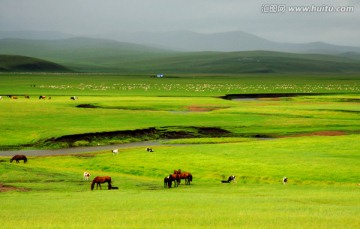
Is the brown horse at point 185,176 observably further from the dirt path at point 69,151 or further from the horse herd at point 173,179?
the dirt path at point 69,151

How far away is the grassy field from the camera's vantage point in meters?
20.5

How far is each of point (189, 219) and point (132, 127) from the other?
134 feet

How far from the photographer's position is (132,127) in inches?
2376

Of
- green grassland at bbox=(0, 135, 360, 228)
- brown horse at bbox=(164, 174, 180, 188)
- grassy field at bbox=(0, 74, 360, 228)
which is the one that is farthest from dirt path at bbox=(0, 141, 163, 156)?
brown horse at bbox=(164, 174, 180, 188)

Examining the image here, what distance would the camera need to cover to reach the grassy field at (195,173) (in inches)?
807

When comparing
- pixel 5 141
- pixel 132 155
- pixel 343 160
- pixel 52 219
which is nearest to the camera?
pixel 52 219

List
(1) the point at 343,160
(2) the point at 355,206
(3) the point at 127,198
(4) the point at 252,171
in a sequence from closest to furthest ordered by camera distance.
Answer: (2) the point at 355,206
(3) the point at 127,198
(4) the point at 252,171
(1) the point at 343,160

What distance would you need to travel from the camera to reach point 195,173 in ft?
123

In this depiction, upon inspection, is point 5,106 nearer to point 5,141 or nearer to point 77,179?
point 5,141

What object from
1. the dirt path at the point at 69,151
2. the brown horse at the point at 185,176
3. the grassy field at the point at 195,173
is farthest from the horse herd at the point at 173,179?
the dirt path at the point at 69,151

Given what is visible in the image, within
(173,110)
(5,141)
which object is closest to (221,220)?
(5,141)

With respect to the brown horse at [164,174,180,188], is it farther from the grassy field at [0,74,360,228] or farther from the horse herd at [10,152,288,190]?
the grassy field at [0,74,360,228]

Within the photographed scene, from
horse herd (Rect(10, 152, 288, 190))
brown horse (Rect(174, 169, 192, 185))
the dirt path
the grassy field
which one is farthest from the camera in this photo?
the dirt path

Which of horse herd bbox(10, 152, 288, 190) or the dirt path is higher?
horse herd bbox(10, 152, 288, 190)
